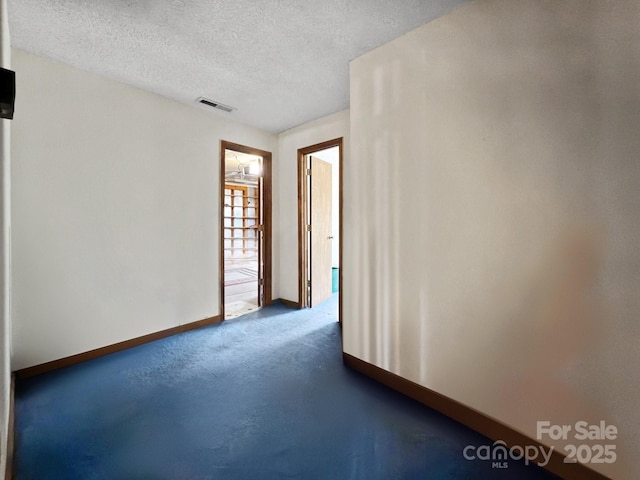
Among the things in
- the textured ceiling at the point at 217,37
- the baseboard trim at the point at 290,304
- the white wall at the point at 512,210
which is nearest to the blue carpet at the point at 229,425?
the white wall at the point at 512,210

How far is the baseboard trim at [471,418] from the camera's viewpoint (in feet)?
3.98

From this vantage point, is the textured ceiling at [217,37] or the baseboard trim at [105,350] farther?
the baseboard trim at [105,350]

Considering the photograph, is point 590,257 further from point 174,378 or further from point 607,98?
point 174,378

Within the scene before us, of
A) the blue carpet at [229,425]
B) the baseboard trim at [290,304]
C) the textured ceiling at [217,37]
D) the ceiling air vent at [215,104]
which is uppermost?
the ceiling air vent at [215,104]

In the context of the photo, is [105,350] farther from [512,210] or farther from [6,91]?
[512,210]

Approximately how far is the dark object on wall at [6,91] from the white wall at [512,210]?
1794mm

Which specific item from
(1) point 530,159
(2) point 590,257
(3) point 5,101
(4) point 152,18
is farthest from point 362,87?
(3) point 5,101

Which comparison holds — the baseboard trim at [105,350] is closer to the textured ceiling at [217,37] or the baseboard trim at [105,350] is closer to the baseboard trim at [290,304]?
the baseboard trim at [290,304]

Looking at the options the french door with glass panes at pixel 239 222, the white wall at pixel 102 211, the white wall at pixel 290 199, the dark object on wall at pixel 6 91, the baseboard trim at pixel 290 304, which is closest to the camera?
the dark object on wall at pixel 6 91

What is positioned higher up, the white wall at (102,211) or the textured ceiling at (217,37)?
the textured ceiling at (217,37)

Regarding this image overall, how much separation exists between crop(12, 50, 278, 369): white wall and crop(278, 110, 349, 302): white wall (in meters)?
1.02

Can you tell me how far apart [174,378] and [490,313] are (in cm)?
224

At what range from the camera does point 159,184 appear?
2.62m

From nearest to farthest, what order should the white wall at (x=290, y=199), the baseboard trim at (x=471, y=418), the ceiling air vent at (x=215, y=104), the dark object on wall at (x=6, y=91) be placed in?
the dark object on wall at (x=6, y=91)
the baseboard trim at (x=471, y=418)
the ceiling air vent at (x=215, y=104)
the white wall at (x=290, y=199)
